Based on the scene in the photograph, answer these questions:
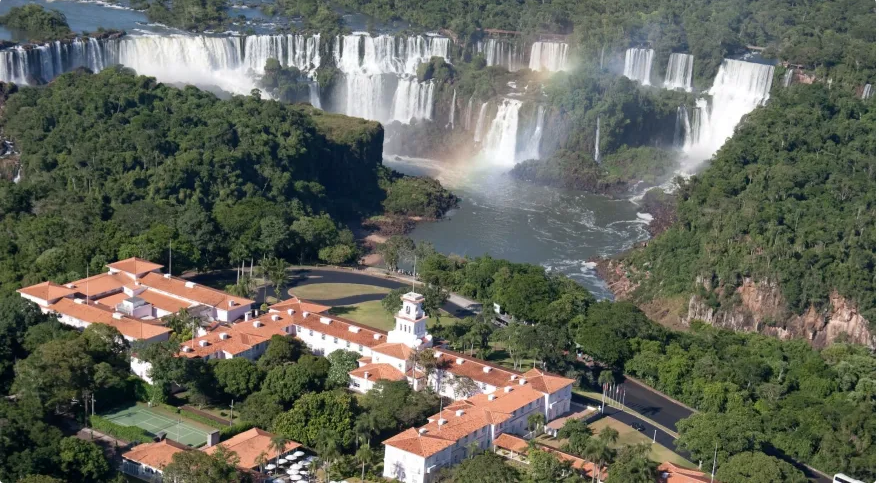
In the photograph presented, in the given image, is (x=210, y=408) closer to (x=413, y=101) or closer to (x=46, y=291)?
(x=46, y=291)

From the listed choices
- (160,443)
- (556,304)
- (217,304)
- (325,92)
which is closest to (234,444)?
(160,443)

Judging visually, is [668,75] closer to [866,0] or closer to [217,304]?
[866,0]

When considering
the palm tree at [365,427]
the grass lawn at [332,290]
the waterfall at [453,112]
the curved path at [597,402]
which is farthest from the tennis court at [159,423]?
the waterfall at [453,112]

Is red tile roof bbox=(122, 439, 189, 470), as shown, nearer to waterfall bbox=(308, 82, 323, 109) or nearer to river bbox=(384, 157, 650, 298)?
river bbox=(384, 157, 650, 298)

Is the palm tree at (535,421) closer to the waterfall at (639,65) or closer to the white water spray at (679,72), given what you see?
the white water spray at (679,72)

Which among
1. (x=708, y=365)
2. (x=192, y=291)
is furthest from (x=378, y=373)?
(x=708, y=365)
